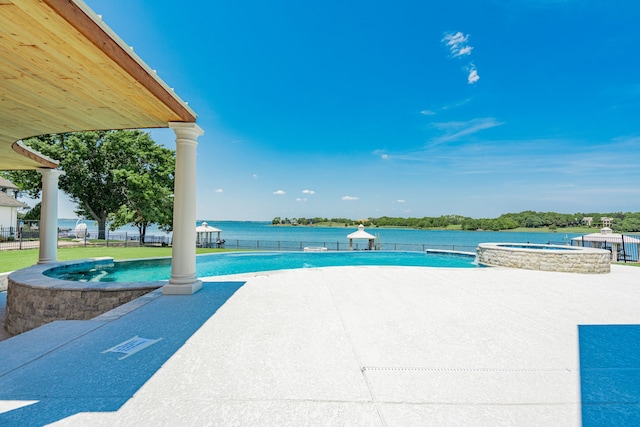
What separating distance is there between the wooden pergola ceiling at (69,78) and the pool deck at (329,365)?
318 centimetres

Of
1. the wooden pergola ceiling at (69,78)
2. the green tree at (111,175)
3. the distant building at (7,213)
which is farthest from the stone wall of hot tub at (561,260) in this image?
the distant building at (7,213)

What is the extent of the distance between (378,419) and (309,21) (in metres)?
18.6

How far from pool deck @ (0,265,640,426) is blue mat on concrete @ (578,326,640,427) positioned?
15 millimetres

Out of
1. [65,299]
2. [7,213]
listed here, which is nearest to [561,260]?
[65,299]

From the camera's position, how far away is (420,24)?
57.0 ft

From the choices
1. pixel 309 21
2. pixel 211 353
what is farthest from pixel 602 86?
pixel 211 353

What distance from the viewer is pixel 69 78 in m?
3.78

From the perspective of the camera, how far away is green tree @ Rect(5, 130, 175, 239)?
71.1 ft

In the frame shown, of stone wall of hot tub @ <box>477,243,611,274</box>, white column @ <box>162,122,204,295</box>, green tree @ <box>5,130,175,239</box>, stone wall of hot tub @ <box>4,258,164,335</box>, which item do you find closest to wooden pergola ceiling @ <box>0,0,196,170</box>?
white column @ <box>162,122,204,295</box>

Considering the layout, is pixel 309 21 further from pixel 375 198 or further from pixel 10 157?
pixel 375 198

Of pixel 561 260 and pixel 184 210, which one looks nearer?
pixel 184 210

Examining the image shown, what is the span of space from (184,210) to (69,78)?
2.70m

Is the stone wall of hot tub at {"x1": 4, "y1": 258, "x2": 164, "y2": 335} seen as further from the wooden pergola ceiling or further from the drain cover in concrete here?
the wooden pergola ceiling

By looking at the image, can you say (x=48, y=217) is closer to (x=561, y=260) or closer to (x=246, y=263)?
(x=246, y=263)
